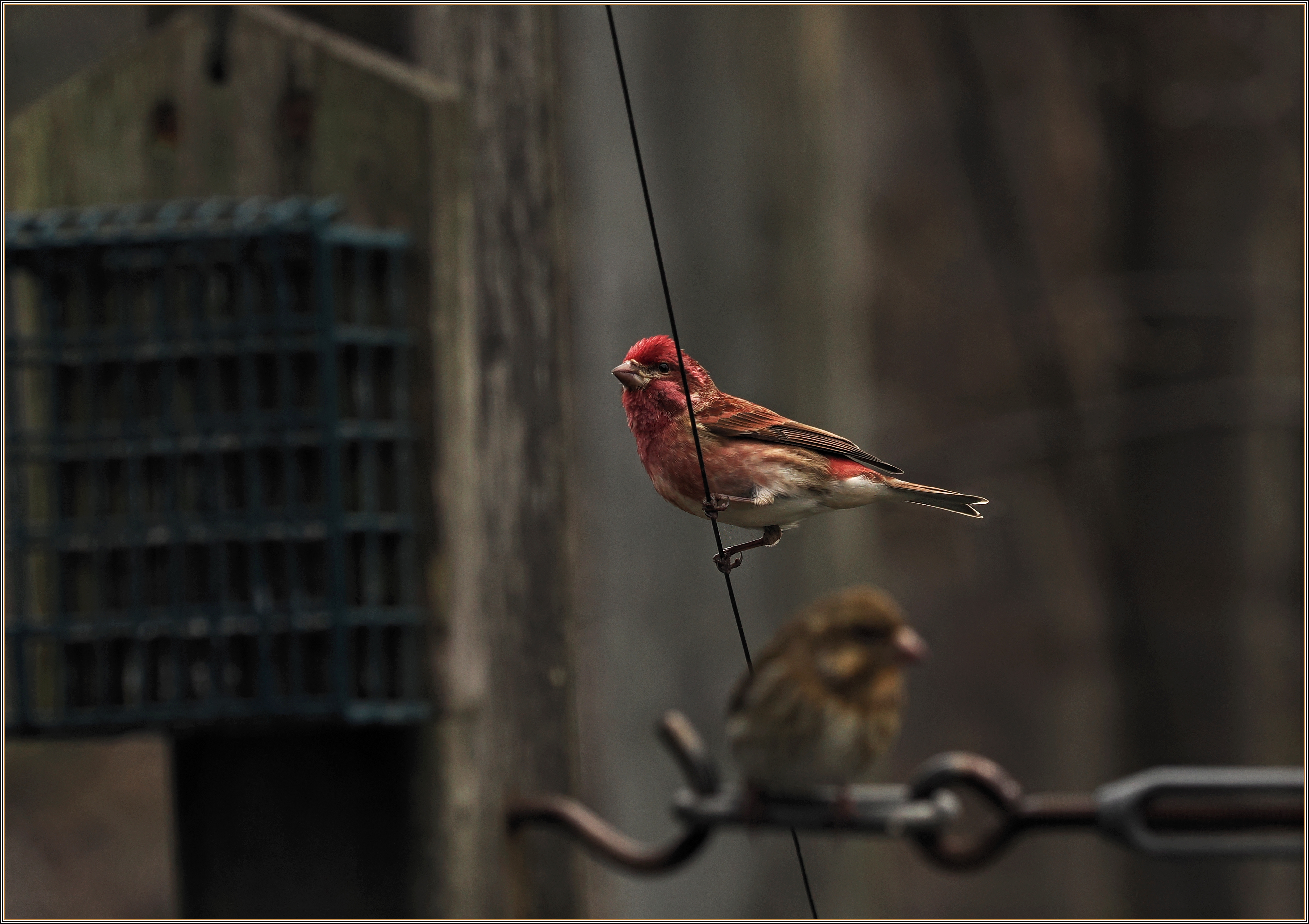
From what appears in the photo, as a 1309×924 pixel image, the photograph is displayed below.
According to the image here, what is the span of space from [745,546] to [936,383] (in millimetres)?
8376

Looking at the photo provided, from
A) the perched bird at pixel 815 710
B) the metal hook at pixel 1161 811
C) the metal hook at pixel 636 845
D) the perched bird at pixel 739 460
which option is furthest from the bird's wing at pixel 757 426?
the perched bird at pixel 815 710

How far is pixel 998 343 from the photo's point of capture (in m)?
9.15

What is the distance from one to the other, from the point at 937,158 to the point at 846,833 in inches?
264

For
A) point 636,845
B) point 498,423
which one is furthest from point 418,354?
point 636,845

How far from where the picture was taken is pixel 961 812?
125 inches

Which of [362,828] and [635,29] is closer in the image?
[362,828]

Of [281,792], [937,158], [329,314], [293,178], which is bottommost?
[281,792]

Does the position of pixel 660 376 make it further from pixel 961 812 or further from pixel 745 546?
pixel 961 812

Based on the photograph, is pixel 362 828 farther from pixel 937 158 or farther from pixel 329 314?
pixel 937 158

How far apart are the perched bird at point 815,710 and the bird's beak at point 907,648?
18 centimetres

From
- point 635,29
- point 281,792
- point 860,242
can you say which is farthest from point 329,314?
point 860,242

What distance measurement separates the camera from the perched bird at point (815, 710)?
3.46 meters

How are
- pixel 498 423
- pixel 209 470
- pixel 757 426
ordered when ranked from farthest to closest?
pixel 498 423 → pixel 209 470 → pixel 757 426

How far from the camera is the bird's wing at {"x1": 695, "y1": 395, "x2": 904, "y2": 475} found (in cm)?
110
